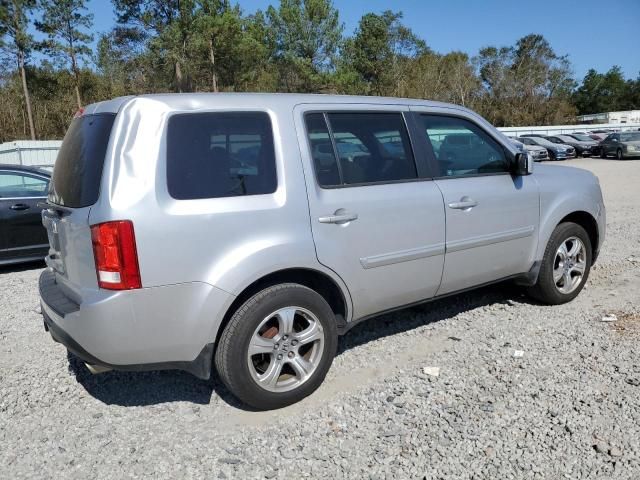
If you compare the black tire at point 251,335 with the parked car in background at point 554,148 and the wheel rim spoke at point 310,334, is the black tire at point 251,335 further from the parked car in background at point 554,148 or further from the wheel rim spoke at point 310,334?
the parked car in background at point 554,148

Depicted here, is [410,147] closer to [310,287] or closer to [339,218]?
[339,218]

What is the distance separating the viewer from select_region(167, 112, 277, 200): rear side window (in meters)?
2.83

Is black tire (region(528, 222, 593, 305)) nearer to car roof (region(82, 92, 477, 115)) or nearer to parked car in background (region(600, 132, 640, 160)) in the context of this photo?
car roof (region(82, 92, 477, 115))

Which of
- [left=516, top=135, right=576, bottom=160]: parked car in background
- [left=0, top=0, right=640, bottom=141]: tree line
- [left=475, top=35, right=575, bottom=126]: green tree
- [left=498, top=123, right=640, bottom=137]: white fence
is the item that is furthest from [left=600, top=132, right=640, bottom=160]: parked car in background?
[left=475, top=35, right=575, bottom=126]: green tree

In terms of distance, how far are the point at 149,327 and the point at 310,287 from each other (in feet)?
3.39

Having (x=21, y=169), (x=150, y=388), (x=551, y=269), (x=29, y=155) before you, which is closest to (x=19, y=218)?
(x=21, y=169)

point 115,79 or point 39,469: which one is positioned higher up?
point 115,79

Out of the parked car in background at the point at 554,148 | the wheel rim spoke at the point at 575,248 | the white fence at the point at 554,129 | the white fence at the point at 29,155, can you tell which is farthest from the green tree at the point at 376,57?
the wheel rim spoke at the point at 575,248

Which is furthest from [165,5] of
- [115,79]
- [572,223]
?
[572,223]

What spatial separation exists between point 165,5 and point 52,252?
36.3 metres

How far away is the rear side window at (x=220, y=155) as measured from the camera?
2.83 m

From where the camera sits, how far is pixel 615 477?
8.20 ft

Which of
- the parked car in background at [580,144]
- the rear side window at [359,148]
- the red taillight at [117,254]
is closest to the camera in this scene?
the red taillight at [117,254]

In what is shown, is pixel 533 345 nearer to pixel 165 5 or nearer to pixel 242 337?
pixel 242 337
